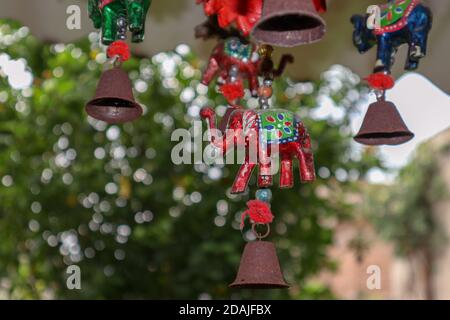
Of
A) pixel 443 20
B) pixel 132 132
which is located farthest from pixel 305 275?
pixel 443 20

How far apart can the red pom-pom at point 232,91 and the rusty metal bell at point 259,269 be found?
0.47 meters

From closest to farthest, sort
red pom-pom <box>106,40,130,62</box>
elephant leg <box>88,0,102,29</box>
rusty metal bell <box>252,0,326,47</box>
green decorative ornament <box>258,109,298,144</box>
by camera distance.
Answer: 1. rusty metal bell <box>252,0,326,47</box>
2. green decorative ornament <box>258,109,298,144</box>
3. red pom-pom <box>106,40,130,62</box>
4. elephant leg <box>88,0,102,29</box>

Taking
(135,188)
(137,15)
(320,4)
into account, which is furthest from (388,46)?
(135,188)

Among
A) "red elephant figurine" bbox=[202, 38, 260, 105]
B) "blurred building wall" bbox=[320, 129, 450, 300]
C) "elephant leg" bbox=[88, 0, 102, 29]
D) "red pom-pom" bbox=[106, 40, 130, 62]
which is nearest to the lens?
"red pom-pom" bbox=[106, 40, 130, 62]

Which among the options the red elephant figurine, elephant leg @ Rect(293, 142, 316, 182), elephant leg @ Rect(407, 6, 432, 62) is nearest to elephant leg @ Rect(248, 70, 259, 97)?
the red elephant figurine

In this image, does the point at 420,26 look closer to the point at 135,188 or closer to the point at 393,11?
the point at 393,11

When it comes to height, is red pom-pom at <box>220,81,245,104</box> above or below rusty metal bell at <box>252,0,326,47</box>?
below

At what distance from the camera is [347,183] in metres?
5.24

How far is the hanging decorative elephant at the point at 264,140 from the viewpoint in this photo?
6.94 ft

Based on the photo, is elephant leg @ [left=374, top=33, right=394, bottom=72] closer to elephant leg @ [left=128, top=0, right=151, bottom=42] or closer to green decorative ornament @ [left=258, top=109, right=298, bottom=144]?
green decorative ornament @ [left=258, top=109, right=298, bottom=144]

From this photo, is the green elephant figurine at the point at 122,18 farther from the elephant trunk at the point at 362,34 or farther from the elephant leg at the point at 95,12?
the elephant trunk at the point at 362,34

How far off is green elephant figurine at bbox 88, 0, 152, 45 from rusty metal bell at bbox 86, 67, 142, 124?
13cm

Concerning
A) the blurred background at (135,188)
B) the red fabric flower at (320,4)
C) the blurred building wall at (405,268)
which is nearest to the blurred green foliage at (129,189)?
the blurred background at (135,188)

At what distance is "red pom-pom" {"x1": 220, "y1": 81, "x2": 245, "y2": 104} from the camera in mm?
2408
